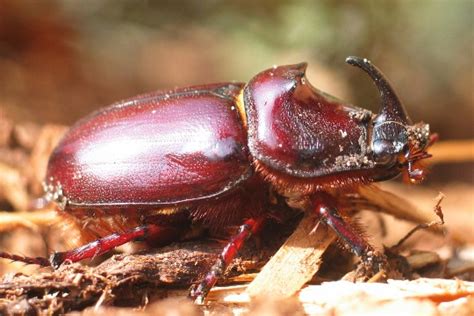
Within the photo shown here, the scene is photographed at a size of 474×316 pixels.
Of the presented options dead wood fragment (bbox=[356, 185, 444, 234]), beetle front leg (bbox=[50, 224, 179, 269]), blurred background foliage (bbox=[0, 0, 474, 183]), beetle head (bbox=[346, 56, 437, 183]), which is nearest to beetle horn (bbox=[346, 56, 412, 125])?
beetle head (bbox=[346, 56, 437, 183])

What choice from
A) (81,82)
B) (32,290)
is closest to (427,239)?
(32,290)

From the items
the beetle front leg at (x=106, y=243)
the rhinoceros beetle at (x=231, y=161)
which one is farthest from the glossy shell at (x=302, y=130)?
the beetle front leg at (x=106, y=243)

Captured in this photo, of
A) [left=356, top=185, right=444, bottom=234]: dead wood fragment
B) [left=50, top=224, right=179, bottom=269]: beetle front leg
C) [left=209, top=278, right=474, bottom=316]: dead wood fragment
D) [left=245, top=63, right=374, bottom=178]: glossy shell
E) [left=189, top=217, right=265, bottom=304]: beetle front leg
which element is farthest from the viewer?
[left=356, top=185, right=444, bottom=234]: dead wood fragment

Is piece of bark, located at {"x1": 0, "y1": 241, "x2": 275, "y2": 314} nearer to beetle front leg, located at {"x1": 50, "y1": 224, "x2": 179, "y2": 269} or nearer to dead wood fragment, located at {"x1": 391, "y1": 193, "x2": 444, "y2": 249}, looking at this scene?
beetle front leg, located at {"x1": 50, "y1": 224, "x2": 179, "y2": 269}

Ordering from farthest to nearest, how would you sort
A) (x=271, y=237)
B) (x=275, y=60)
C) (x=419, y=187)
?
(x=275, y=60)
(x=419, y=187)
(x=271, y=237)

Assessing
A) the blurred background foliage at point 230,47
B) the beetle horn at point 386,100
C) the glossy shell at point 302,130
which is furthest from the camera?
the blurred background foliage at point 230,47

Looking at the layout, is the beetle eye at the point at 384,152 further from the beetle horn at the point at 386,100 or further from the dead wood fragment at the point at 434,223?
the dead wood fragment at the point at 434,223

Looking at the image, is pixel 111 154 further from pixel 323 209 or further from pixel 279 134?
pixel 323 209
